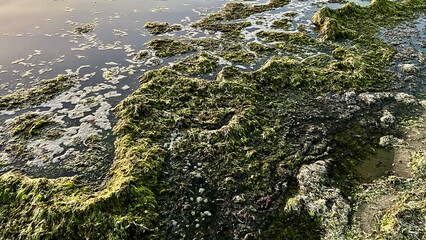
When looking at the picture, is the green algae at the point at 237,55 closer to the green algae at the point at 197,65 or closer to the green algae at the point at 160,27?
the green algae at the point at 197,65

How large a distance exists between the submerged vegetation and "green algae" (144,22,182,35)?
2.25m

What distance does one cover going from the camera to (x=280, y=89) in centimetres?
1205

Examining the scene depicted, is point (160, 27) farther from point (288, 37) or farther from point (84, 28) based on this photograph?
point (288, 37)

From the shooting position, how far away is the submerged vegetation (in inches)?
276

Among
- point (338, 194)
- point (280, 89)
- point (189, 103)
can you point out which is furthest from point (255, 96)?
point (338, 194)

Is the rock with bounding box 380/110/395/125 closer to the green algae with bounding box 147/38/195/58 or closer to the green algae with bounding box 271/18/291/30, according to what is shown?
the green algae with bounding box 271/18/291/30

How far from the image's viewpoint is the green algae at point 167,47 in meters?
14.5

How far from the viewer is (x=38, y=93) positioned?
1154cm

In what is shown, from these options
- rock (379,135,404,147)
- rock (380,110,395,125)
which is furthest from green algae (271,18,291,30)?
rock (379,135,404,147)

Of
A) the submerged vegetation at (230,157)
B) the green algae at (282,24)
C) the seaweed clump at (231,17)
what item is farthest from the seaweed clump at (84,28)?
the green algae at (282,24)

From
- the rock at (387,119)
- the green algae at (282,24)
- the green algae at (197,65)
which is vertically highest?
the green algae at (282,24)

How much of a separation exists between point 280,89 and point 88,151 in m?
7.04

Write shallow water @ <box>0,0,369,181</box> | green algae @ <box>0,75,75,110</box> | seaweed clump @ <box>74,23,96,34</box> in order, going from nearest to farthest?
shallow water @ <box>0,0,369,181</box> < green algae @ <box>0,75,75,110</box> < seaweed clump @ <box>74,23,96,34</box>

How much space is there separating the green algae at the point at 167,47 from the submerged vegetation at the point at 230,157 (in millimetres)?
108
